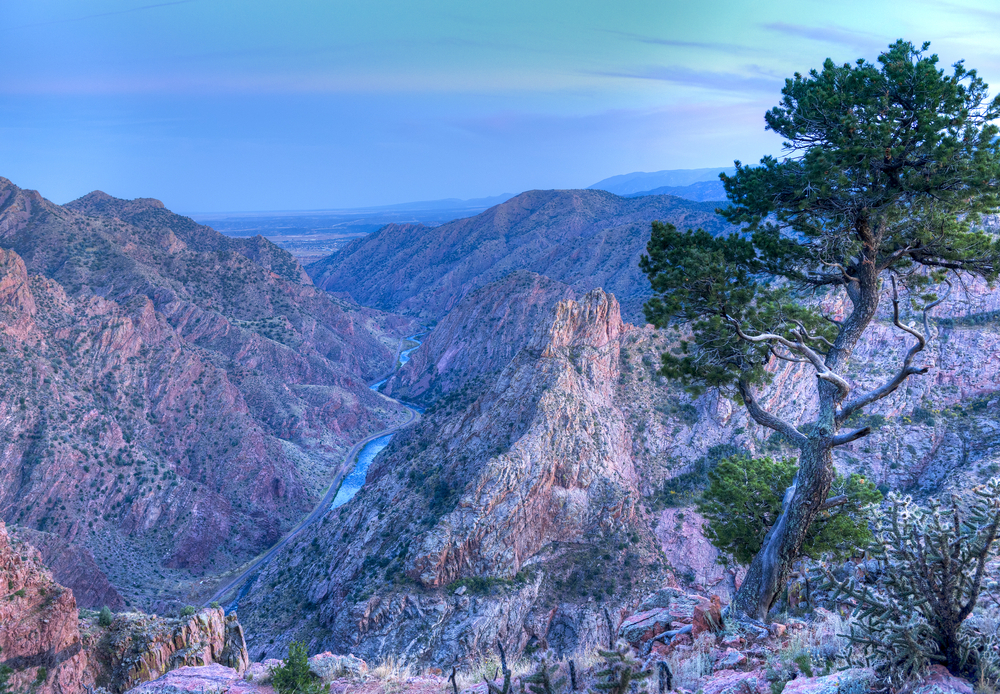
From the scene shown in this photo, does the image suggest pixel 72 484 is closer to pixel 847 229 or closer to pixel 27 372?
pixel 27 372

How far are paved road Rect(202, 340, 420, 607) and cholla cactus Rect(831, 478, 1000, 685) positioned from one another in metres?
45.1

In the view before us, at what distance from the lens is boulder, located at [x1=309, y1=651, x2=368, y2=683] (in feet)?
A: 41.2

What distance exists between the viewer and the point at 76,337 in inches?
2515

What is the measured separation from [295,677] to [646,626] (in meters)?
7.59

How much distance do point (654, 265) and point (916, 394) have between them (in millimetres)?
43296

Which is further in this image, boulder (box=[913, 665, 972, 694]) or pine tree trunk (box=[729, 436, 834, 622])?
pine tree trunk (box=[729, 436, 834, 622])

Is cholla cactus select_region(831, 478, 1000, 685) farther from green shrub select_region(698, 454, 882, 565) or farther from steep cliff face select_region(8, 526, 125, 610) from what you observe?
steep cliff face select_region(8, 526, 125, 610)

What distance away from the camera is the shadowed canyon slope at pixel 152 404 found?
171ft

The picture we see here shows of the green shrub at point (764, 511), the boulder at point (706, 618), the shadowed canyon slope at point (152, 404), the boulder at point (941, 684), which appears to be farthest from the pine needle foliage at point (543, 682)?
the shadowed canyon slope at point (152, 404)

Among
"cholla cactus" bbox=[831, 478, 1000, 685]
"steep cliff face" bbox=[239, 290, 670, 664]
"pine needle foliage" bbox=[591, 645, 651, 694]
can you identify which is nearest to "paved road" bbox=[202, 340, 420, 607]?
"steep cliff face" bbox=[239, 290, 670, 664]

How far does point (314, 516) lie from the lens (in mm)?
70312

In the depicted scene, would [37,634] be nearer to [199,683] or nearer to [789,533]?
[199,683]

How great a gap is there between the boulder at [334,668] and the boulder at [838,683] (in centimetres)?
936

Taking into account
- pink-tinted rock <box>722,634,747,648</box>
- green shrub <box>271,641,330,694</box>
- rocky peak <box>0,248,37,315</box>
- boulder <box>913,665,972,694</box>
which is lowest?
green shrub <box>271,641,330,694</box>
